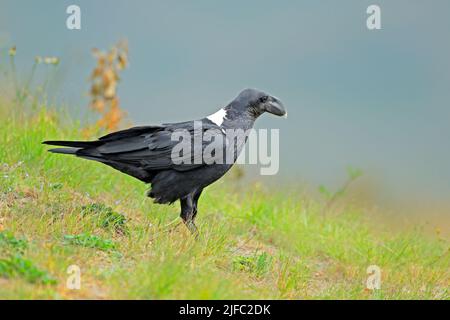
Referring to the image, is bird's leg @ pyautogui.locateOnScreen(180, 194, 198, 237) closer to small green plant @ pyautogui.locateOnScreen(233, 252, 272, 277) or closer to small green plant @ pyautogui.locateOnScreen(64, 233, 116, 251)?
small green plant @ pyautogui.locateOnScreen(233, 252, 272, 277)

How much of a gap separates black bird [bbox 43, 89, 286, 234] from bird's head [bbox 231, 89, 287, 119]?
25 centimetres

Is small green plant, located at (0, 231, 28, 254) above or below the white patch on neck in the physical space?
below

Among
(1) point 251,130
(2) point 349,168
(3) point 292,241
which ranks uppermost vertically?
(1) point 251,130

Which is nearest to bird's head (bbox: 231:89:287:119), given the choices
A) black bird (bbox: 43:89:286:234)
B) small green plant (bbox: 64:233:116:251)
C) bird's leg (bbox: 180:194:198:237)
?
black bird (bbox: 43:89:286:234)

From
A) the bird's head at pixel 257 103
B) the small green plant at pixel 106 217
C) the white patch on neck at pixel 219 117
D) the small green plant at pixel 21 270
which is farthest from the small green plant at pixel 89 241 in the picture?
the bird's head at pixel 257 103

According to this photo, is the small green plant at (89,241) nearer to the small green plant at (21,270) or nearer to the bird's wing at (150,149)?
the small green plant at (21,270)

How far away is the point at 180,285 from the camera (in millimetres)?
5031

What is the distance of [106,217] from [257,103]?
1833 millimetres

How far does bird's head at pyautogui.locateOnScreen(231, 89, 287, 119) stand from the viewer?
6.94 metres

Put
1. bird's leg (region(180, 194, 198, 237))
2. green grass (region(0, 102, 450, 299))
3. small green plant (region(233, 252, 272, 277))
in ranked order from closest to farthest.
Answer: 1. green grass (region(0, 102, 450, 299))
2. small green plant (region(233, 252, 272, 277))
3. bird's leg (region(180, 194, 198, 237))

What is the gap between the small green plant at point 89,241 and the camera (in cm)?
591

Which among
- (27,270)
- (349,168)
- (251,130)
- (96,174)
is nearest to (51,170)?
(96,174)
